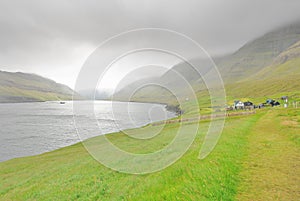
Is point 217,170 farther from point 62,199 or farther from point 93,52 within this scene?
point 62,199

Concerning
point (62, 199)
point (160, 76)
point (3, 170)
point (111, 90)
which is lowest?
point (3, 170)

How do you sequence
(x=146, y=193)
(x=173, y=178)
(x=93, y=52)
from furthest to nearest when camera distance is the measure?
(x=173, y=178) → (x=146, y=193) → (x=93, y=52)

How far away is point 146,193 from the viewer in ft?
31.0

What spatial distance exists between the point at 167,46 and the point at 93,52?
12.3ft

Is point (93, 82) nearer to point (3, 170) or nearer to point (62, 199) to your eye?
point (62, 199)

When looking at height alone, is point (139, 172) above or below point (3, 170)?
above

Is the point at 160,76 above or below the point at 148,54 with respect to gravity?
below

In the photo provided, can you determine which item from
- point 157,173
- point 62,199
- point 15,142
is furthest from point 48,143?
point 157,173

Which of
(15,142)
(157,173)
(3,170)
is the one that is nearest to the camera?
(157,173)

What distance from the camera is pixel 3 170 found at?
33.1m

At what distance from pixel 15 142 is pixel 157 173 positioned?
60702 millimetres

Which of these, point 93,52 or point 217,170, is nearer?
point 93,52

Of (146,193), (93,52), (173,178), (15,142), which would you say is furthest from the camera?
(15,142)

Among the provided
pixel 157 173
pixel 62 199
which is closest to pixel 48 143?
pixel 62 199
